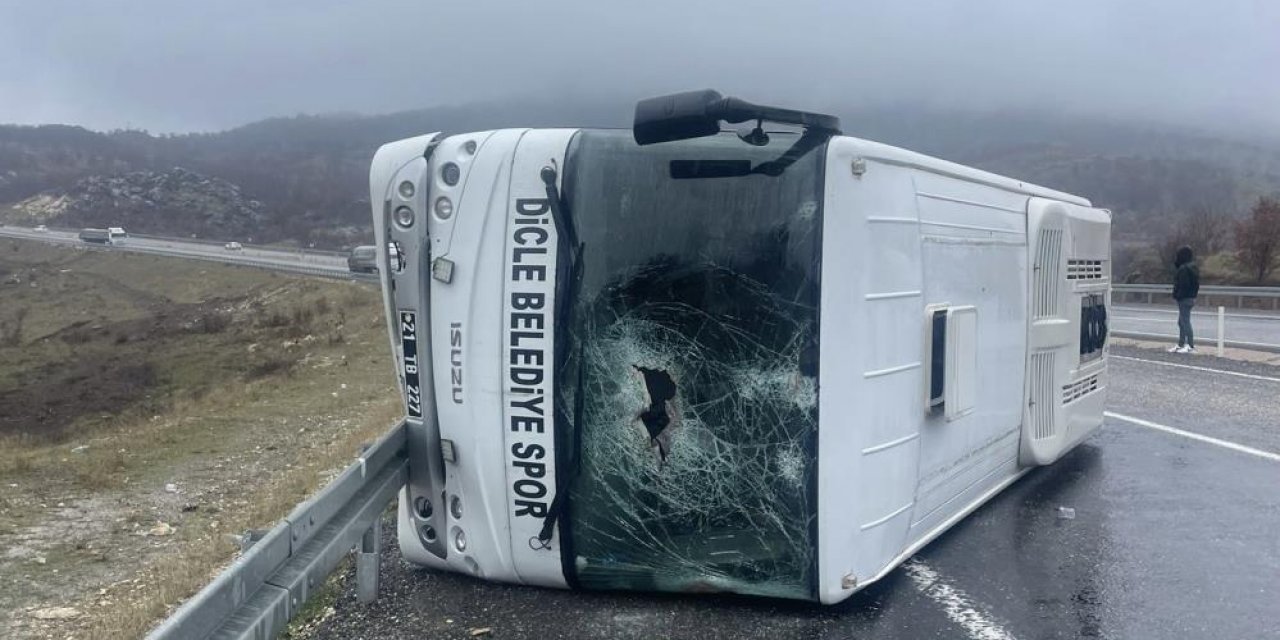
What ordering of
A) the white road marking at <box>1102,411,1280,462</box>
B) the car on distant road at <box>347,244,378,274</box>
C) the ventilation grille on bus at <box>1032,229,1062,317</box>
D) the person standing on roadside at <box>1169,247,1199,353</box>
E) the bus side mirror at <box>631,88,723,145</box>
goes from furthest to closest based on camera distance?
the person standing on roadside at <box>1169,247,1199,353</box>, the white road marking at <box>1102,411,1280,462</box>, the ventilation grille on bus at <box>1032,229,1062,317</box>, the car on distant road at <box>347,244,378,274</box>, the bus side mirror at <box>631,88,723,145</box>

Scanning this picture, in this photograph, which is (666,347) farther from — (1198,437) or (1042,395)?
Answer: (1198,437)

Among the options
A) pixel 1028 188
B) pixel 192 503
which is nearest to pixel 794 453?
pixel 1028 188

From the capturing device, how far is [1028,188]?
6461 mm

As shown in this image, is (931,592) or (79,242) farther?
(79,242)

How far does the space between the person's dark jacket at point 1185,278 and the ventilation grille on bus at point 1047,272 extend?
11237mm

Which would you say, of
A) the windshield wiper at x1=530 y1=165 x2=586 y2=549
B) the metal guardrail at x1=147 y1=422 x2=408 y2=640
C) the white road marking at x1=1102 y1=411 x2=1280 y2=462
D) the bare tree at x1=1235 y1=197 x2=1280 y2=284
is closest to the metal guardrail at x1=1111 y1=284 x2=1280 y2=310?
the bare tree at x1=1235 y1=197 x2=1280 y2=284

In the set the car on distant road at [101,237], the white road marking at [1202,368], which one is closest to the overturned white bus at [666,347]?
the white road marking at [1202,368]

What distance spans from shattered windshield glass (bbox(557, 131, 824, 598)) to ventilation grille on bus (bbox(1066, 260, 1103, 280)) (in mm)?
3451

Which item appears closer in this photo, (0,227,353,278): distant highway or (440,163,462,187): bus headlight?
(440,163,462,187): bus headlight

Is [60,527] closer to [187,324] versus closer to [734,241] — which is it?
[734,241]

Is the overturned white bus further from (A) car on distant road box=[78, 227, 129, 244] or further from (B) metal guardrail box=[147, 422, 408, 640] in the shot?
(A) car on distant road box=[78, 227, 129, 244]

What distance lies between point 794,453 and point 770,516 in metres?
0.29

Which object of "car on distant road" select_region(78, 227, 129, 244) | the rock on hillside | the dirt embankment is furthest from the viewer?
the rock on hillside

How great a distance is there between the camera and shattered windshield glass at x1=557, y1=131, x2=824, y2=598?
4035mm
